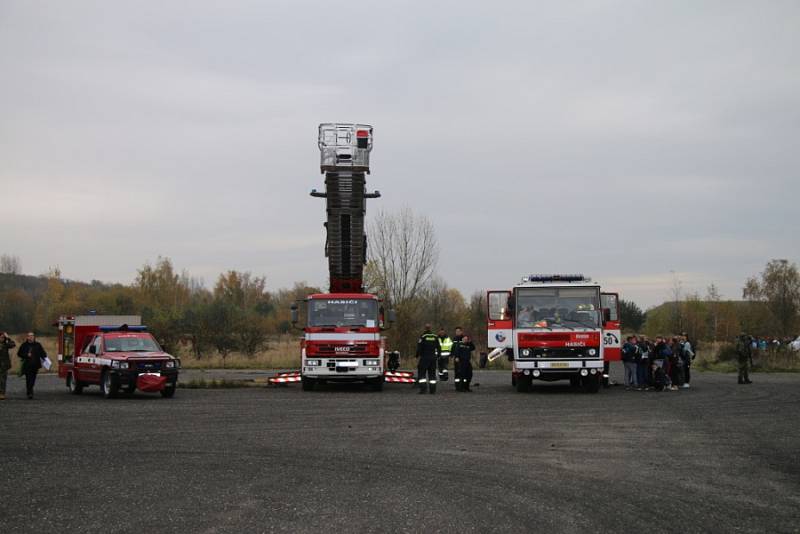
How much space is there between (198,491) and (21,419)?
30.1 ft

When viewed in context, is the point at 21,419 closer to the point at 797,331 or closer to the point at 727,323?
the point at 797,331

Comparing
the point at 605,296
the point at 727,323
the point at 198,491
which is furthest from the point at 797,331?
the point at 198,491

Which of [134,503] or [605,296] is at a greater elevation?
[605,296]

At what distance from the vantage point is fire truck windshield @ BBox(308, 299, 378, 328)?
24.6 metres

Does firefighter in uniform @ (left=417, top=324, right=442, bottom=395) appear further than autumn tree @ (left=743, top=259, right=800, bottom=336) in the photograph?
No

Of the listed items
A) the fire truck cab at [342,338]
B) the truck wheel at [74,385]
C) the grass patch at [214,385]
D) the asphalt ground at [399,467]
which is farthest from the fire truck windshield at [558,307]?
the truck wheel at [74,385]

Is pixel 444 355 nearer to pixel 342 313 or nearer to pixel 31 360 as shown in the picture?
pixel 342 313

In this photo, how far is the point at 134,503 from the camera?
8.77m

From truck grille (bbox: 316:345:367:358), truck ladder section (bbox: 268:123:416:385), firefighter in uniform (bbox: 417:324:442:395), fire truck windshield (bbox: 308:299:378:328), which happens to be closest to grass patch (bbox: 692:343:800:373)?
firefighter in uniform (bbox: 417:324:442:395)

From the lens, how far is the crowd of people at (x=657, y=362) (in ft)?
84.6

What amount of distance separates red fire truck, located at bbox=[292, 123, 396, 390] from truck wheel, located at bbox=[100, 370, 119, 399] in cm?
502

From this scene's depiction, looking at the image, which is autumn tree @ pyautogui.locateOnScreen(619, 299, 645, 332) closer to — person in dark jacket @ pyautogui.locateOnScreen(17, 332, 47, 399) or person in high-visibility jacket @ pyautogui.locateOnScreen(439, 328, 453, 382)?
person in high-visibility jacket @ pyautogui.locateOnScreen(439, 328, 453, 382)

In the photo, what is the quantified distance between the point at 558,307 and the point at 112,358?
38.3 feet

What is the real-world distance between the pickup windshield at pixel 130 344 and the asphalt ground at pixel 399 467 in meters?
3.10
